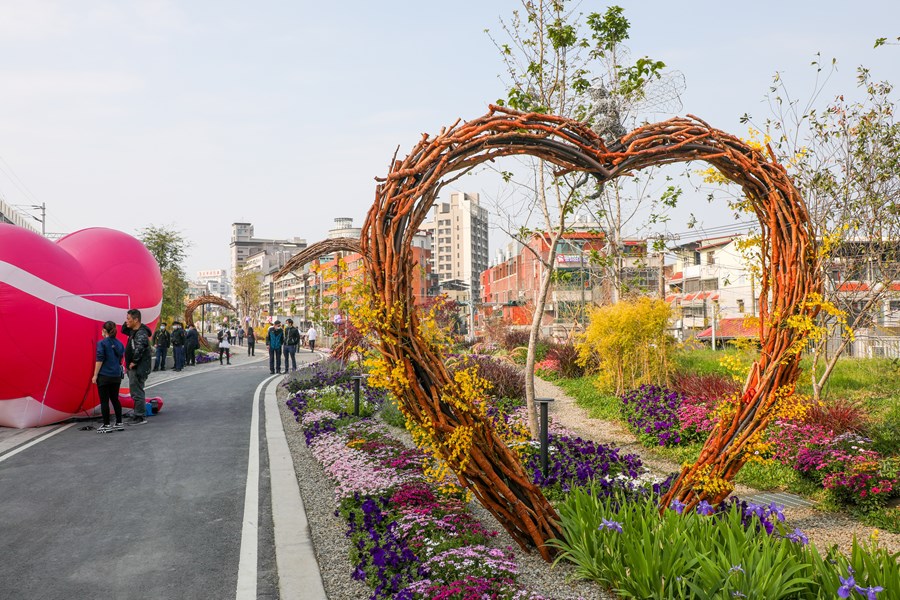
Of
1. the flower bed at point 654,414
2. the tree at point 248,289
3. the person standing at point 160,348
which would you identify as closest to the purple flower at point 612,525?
the flower bed at point 654,414

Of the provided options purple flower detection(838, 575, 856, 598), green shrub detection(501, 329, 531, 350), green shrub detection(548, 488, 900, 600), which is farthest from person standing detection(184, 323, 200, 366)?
purple flower detection(838, 575, 856, 598)

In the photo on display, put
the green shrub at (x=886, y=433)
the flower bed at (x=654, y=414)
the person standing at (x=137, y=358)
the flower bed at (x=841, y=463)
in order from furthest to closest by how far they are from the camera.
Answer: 1. the person standing at (x=137, y=358)
2. the flower bed at (x=654, y=414)
3. the green shrub at (x=886, y=433)
4. the flower bed at (x=841, y=463)

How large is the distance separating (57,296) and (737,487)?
10491 millimetres

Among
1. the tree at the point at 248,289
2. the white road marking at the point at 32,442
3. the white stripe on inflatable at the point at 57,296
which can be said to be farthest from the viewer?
the tree at the point at 248,289

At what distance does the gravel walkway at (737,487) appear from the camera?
5.17 metres

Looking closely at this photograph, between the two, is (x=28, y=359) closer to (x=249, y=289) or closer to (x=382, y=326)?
(x=382, y=326)

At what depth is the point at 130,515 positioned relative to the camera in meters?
6.01

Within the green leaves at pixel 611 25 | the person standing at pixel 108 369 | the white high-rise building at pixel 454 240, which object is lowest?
the person standing at pixel 108 369

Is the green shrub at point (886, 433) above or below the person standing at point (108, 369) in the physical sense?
below

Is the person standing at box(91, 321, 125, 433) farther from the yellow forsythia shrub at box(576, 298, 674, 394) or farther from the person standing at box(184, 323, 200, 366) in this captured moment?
the person standing at box(184, 323, 200, 366)

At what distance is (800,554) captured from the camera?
3406mm

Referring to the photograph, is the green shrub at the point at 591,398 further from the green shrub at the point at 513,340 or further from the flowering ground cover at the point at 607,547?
the green shrub at the point at 513,340

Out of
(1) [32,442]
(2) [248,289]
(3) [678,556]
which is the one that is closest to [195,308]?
(1) [32,442]

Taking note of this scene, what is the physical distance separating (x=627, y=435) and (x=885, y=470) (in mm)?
4098
